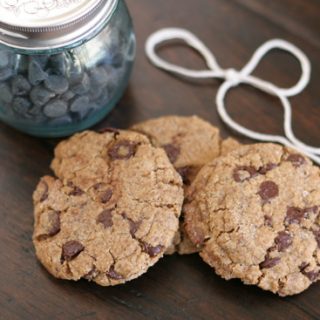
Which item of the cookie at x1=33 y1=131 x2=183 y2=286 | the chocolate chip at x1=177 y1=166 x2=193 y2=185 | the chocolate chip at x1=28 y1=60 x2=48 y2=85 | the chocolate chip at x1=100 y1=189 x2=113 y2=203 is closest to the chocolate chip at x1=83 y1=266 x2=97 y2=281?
the cookie at x1=33 y1=131 x2=183 y2=286

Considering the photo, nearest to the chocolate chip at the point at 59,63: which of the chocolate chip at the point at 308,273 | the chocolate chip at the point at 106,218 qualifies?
the chocolate chip at the point at 106,218

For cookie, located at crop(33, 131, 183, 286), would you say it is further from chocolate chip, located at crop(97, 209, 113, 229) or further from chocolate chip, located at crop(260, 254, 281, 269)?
chocolate chip, located at crop(260, 254, 281, 269)

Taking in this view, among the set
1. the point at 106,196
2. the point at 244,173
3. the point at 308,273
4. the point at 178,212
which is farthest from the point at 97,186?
the point at 308,273

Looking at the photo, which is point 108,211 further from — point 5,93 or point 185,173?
point 5,93

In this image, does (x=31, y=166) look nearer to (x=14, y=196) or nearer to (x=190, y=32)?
(x=14, y=196)

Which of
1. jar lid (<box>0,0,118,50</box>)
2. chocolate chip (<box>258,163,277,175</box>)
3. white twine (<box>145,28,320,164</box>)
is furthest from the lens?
white twine (<box>145,28,320,164</box>)

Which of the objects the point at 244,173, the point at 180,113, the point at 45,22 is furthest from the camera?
the point at 180,113

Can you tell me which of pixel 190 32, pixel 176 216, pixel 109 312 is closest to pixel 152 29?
pixel 190 32
